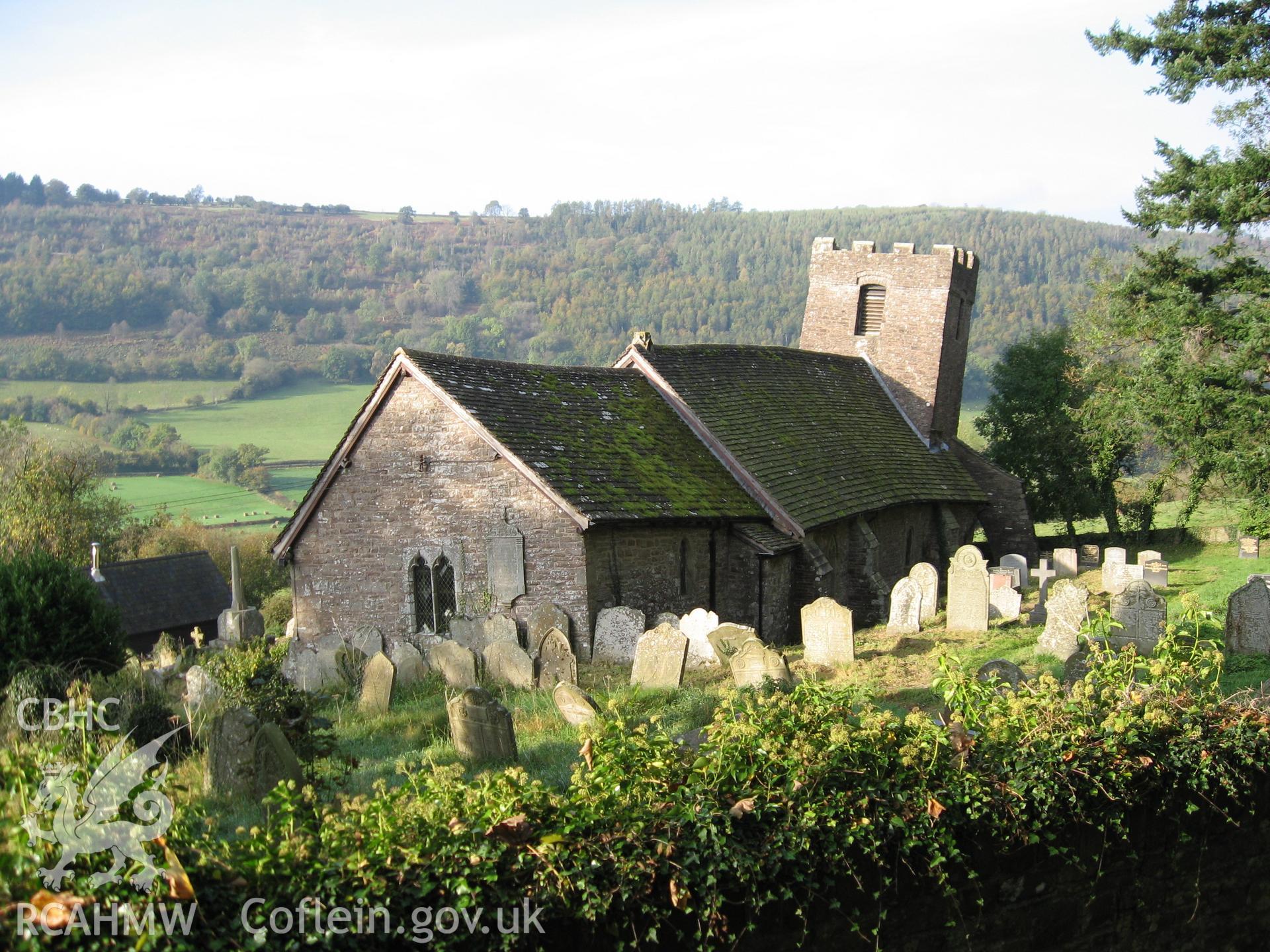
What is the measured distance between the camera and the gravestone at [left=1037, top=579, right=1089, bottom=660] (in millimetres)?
16938

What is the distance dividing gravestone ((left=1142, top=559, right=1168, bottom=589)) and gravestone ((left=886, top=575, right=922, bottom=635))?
9043mm

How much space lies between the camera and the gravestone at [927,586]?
838 inches

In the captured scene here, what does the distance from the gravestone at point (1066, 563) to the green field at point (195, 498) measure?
5351 centimetres

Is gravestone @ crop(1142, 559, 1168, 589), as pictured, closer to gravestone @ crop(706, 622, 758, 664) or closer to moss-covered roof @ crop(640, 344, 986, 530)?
moss-covered roof @ crop(640, 344, 986, 530)

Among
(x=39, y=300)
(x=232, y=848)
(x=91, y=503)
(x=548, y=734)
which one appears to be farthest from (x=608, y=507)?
(x=39, y=300)

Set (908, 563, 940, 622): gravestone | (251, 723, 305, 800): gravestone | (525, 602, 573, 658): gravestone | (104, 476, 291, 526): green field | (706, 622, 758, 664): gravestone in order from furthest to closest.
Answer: (104, 476, 291, 526): green field, (908, 563, 940, 622): gravestone, (525, 602, 573, 658): gravestone, (706, 622, 758, 664): gravestone, (251, 723, 305, 800): gravestone

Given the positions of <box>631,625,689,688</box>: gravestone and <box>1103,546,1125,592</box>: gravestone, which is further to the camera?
<box>1103,546,1125,592</box>: gravestone

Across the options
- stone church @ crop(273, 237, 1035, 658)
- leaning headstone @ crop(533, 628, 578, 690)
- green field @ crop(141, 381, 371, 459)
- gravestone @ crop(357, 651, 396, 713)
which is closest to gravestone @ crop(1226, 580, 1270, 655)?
stone church @ crop(273, 237, 1035, 658)

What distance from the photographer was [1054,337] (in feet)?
122

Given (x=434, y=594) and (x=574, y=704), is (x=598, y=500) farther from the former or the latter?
(x=574, y=704)

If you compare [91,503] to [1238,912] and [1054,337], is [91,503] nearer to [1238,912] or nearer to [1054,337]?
[1054,337]

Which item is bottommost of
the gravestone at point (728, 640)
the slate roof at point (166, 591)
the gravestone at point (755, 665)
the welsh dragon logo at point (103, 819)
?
the slate roof at point (166, 591)

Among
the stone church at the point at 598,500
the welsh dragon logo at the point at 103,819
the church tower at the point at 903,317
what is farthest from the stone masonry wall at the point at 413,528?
the church tower at the point at 903,317

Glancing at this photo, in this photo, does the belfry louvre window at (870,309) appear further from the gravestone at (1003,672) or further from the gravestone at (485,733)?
the gravestone at (485,733)
